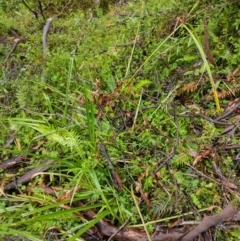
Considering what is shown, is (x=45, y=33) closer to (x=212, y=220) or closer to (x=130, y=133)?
(x=130, y=133)

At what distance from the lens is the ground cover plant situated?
1885 millimetres

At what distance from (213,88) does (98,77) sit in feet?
2.52

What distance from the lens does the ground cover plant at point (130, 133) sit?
1.88 m

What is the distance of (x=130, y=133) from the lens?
2148 mm

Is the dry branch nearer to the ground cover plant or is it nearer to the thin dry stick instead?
the ground cover plant

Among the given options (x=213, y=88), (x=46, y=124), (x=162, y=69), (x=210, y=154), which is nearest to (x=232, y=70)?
(x=213, y=88)

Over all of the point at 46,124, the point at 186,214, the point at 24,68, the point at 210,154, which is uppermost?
the point at 24,68

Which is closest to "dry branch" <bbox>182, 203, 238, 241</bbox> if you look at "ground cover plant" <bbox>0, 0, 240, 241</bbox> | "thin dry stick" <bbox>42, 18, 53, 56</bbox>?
"ground cover plant" <bbox>0, 0, 240, 241</bbox>

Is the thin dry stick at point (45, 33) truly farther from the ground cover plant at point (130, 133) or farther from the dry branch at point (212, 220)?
the dry branch at point (212, 220)

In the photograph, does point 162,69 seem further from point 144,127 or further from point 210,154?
point 210,154

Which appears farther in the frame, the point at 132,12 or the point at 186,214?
the point at 132,12

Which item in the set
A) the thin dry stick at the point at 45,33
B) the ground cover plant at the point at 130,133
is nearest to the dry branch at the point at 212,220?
the ground cover plant at the point at 130,133

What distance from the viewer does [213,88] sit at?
2092 mm

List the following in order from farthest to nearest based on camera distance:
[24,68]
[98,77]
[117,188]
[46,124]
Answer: [24,68]
[98,77]
[46,124]
[117,188]
